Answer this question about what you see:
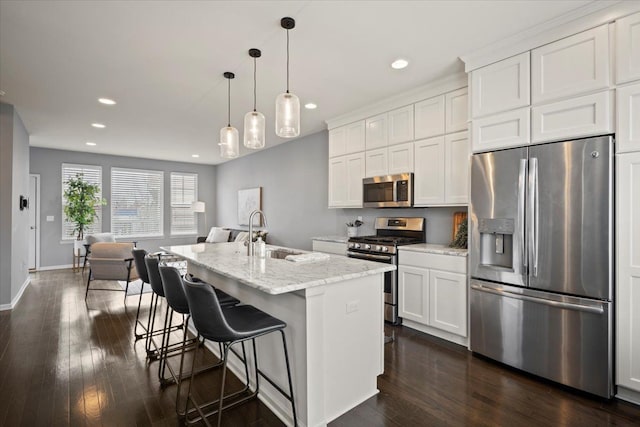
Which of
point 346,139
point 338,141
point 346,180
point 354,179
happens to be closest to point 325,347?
point 354,179

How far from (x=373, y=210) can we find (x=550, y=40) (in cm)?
271

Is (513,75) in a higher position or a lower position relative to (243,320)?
higher

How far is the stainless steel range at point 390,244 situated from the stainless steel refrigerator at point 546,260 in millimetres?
897

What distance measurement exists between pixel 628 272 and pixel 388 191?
2.29 meters

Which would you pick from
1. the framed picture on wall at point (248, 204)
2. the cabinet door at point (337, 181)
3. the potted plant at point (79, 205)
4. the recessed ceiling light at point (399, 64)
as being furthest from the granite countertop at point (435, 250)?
the potted plant at point (79, 205)

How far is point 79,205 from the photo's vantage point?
6.81 m

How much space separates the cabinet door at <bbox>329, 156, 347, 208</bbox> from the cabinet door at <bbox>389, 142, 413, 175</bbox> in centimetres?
85

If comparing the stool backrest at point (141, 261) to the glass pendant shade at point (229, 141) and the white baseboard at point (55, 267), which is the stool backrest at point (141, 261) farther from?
the white baseboard at point (55, 267)

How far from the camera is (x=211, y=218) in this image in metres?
9.34

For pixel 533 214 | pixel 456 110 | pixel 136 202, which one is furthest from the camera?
pixel 136 202

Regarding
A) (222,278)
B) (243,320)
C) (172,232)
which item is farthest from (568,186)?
(172,232)

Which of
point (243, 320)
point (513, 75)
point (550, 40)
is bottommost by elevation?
point (243, 320)

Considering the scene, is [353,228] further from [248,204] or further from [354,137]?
[248,204]

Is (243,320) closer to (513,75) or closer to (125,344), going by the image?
(125,344)
